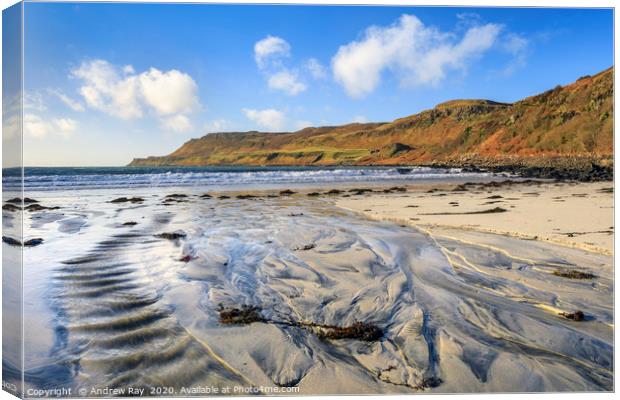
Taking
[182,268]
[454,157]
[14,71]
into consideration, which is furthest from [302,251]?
[454,157]

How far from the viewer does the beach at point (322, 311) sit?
2346mm

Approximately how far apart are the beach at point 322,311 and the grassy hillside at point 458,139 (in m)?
1.56

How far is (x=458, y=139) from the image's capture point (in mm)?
31375

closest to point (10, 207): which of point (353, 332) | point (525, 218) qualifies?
point (353, 332)

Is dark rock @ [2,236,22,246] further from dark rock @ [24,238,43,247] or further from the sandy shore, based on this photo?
the sandy shore

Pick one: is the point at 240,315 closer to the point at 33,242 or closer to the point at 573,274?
the point at 573,274

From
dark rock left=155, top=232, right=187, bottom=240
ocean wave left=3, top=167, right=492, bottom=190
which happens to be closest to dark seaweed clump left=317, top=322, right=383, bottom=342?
dark rock left=155, top=232, right=187, bottom=240

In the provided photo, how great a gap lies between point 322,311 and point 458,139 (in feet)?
102

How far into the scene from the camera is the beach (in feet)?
7.70

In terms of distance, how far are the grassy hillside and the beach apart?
1563mm

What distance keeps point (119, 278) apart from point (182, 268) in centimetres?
66

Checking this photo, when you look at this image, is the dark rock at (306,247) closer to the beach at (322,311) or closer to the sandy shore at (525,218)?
the beach at (322,311)

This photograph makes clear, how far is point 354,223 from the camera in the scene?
24.8 ft

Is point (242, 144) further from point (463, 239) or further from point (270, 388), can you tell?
point (270, 388)
